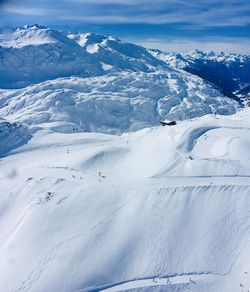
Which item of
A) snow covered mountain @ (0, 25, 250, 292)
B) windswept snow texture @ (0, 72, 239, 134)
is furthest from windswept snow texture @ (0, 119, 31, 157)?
windswept snow texture @ (0, 72, 239, 134)

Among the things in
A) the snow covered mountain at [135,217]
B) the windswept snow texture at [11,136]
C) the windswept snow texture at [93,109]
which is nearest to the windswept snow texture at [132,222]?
the snow covered mountain at [135,217]

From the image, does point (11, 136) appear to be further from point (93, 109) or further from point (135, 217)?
point (93, 109)

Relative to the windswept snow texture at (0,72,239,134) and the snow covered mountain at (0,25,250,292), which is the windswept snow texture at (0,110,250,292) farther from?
the windswept snow texture at (0,72,239,134)

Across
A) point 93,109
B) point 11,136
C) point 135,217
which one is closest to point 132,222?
point 135,217

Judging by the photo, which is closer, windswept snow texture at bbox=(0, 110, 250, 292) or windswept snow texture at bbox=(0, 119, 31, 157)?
windswept snow texture at bbox=(0, 110, 250, 292)

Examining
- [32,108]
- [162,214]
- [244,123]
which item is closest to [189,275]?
[162,214]
